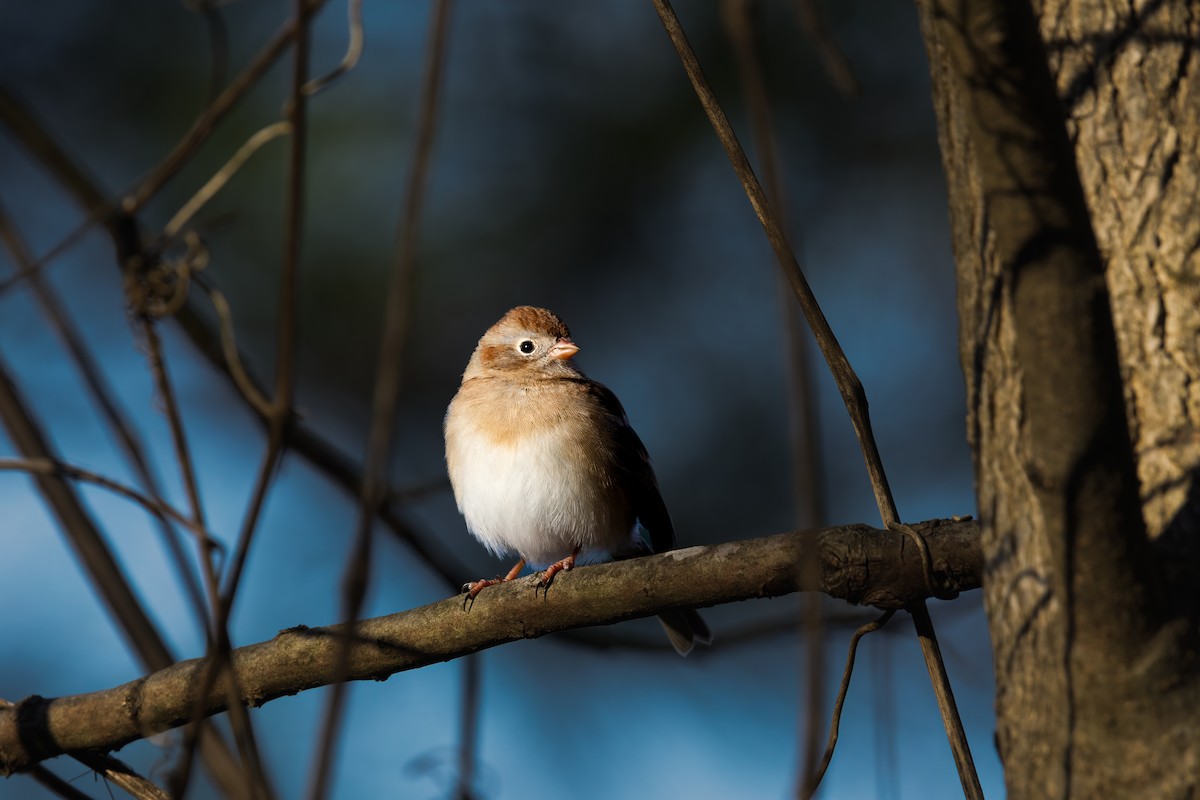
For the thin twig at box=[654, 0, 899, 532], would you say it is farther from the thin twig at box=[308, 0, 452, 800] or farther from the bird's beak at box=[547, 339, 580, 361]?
the bird's beak at box=[547, 339, 580, 361]

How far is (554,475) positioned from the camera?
203 inches

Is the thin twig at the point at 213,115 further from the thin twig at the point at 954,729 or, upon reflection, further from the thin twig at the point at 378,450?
the thin twig at the point at 954,729

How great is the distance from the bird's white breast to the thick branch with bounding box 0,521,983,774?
1865 mm

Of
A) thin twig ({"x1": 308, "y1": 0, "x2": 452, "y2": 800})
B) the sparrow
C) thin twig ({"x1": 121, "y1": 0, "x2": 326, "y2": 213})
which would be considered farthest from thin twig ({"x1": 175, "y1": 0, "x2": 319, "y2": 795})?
the sparrow

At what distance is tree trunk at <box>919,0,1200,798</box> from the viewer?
62.4 inches

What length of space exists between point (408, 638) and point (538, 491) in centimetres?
200

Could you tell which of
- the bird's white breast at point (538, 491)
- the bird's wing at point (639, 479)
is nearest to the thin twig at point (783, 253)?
the bird's white breast at point (538, 491)

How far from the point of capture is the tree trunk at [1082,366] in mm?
1585

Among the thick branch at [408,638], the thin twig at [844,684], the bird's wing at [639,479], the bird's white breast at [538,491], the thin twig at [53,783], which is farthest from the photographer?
the bird's wing at [639,479]

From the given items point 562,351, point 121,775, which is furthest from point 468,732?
point 562,351

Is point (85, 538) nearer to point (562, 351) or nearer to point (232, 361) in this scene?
point (232, 361)

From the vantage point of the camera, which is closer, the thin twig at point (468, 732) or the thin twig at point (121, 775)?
the thin twig at point (468, 732)

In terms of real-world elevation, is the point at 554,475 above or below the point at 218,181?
above

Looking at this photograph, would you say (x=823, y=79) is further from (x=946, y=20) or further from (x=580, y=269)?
(x=946, y=20)
